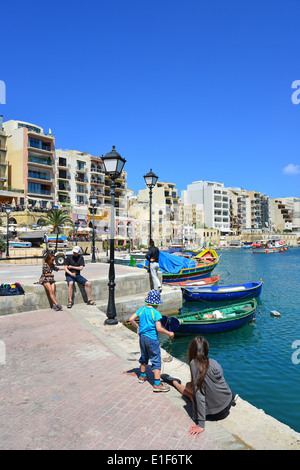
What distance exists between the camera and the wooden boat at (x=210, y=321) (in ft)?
41.9

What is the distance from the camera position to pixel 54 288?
10.8 m

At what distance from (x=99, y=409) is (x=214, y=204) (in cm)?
11849

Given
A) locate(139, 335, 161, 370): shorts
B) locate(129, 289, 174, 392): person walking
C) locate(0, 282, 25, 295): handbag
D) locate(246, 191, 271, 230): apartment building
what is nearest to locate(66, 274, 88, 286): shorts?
locate(0, 282, 25, 295): handbag

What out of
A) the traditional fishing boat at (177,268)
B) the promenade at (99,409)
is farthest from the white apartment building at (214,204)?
the promenade at (99,409)

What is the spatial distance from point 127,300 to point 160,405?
8870 millimetres

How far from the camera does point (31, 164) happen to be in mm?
57406

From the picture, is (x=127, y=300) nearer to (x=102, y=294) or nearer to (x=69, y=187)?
(x=102, y=294)

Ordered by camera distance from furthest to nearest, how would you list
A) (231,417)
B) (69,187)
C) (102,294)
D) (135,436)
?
(69,187)
(102,294)
(231,417)
(135,436)

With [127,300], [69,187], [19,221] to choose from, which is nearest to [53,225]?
[19,221]

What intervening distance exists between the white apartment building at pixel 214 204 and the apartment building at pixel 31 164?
227ft

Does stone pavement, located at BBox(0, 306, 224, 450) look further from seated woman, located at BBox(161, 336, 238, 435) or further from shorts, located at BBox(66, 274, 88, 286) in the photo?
shorts, located at BBox(66, 274, 88, 286)

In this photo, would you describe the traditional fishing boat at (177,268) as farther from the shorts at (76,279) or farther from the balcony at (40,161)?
the balcony at (40,161)

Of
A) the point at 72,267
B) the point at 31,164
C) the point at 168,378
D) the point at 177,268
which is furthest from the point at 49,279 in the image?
the point at 31,164

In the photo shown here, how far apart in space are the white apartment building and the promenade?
113 metres
